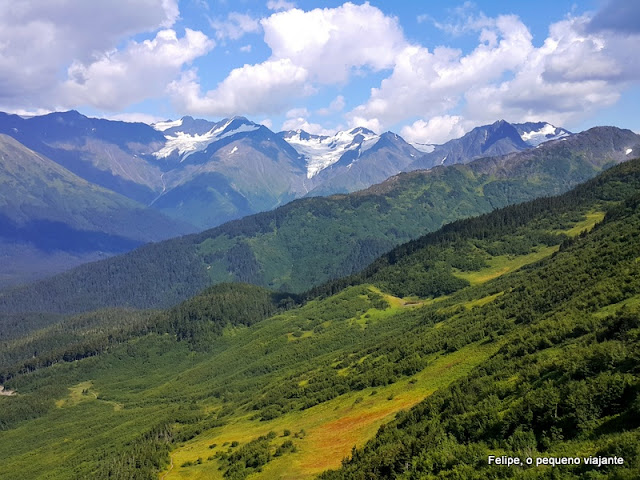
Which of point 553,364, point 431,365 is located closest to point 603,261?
point 431,365

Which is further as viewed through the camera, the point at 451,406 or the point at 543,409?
the point at 451,406

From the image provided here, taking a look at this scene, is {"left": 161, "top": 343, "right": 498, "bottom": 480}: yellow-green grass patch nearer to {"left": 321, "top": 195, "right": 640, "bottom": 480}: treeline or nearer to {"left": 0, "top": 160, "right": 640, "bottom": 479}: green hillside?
{"left": 0, "top": 160, "right": 640, "bottom": 479}: green hillside

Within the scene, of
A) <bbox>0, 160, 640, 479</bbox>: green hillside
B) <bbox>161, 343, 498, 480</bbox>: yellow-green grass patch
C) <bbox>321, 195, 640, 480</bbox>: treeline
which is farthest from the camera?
<bbox>161, 343, 498, 480</bbox>: yellow-green grass patch

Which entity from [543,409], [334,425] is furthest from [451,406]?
[334,425]

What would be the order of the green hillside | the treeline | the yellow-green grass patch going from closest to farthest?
the treeline, the green hillside, the yellow-green grass patch

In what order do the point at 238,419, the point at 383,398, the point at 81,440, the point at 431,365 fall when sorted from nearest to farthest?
the point at 383,398 < the point at 431,365 < the point at 238,419 < the point at 81,440

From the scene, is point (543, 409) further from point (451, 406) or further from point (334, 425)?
point (334, 425)

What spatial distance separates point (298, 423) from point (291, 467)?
109 feet

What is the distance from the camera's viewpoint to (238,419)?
156 metres

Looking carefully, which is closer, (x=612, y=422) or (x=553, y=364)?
(x=612, y=422)

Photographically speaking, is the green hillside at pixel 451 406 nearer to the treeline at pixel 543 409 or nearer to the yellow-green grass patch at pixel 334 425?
the treeline at pixel 543 409

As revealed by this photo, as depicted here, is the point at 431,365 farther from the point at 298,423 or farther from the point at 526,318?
the point at 298,423

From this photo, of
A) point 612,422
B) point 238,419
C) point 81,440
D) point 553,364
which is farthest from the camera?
point 81,440

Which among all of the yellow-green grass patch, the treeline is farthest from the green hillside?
the yellow-green grass patch
